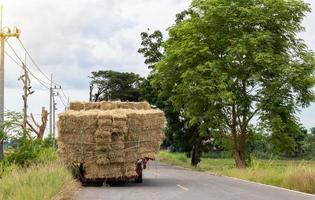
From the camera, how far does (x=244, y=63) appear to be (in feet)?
110

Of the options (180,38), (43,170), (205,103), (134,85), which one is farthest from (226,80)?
(134,85)

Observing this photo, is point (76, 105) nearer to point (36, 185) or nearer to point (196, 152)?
point (36, 185)

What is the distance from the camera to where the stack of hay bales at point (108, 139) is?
67.3 feet

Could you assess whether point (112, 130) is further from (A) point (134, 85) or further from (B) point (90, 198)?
(A) point (134, 85)

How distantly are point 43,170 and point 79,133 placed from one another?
3.04m

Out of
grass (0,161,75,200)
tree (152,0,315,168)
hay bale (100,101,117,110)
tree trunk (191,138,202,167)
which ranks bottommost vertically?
grass (0,161,75,200)

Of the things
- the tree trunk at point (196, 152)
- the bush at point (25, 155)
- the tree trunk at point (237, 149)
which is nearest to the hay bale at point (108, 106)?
the bush at point (25, 155)

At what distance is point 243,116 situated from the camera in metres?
35.2

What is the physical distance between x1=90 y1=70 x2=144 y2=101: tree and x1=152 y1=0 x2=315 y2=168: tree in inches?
1583

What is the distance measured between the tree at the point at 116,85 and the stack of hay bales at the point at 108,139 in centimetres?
5336

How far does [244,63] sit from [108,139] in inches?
597

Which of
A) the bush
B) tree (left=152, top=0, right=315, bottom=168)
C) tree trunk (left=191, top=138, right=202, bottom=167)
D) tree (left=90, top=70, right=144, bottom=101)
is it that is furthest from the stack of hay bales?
tree (left=90, top=70, right=144, bottom=101)

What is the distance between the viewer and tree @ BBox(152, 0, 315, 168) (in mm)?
32719

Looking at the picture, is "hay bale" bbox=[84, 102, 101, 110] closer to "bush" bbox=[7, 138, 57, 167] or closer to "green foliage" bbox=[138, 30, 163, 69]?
"bush" bbox=[7, 138, 57, 167]
